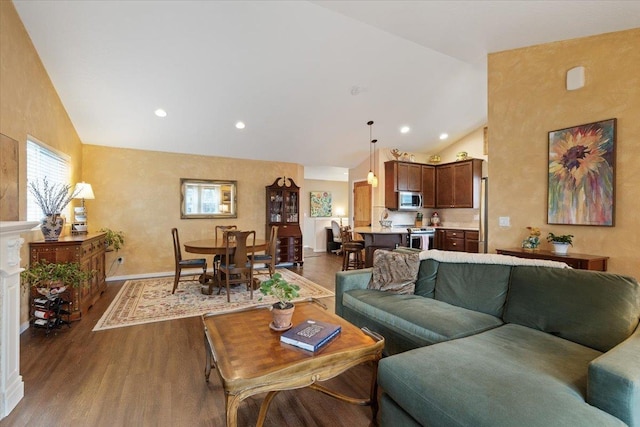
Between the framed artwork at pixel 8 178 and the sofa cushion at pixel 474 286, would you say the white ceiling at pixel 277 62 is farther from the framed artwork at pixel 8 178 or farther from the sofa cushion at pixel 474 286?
the sofa cushion at pixel 474 286

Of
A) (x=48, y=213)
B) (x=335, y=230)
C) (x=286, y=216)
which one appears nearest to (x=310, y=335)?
(x=48, y=213)

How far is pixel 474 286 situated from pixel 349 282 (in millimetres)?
1098

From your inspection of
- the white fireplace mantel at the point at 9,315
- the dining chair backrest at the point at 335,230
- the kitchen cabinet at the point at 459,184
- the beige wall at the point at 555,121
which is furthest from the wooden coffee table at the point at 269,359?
the dining chair backrest at the point at 335,230

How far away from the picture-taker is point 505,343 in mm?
1786

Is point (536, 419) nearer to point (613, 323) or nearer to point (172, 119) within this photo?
point (613, 323)

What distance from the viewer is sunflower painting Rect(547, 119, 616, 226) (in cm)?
291

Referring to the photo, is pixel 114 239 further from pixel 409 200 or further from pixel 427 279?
pixel 409 200

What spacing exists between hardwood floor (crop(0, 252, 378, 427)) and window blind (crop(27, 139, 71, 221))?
1.48 metres

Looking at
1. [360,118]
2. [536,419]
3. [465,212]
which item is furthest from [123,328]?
[465,212]

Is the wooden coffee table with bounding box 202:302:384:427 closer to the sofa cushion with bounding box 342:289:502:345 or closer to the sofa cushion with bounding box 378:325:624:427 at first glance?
the sofa cushion with bounding box 378:325:624:427

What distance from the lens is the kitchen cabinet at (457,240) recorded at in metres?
6.27

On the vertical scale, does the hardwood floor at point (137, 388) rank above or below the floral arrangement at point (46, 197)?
below

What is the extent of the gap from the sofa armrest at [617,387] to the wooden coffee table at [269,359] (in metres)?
0.95

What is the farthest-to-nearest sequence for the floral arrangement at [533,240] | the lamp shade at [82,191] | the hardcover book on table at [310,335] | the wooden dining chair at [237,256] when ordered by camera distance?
the lamp shade at [82,191], the wooden dining chair at [237,256], the floral arrangement at [533,240], the hardcover book on table at [310,335]
